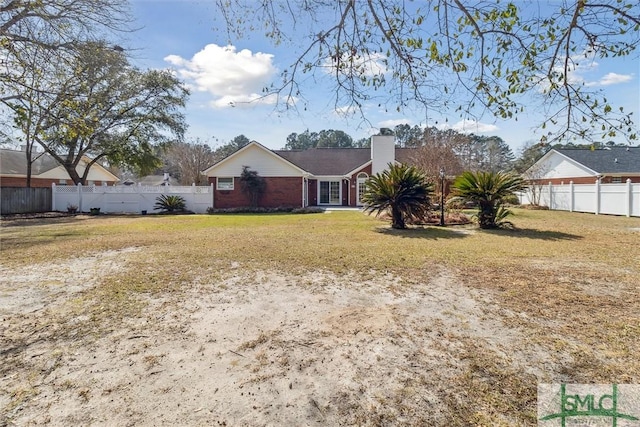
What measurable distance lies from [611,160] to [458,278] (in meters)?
28.8

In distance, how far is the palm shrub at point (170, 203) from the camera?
72.9ft

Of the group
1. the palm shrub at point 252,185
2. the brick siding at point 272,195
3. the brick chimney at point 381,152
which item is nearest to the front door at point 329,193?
the brick chimney at point 381,152

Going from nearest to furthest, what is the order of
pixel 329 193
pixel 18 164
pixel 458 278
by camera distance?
pixel 458 278
pixel 329 193
pixel 18 164

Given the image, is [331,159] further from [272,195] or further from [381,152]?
[272,195]

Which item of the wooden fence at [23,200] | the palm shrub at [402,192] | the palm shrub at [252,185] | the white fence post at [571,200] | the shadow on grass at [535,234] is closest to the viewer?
the shadow on grass at [535,234]

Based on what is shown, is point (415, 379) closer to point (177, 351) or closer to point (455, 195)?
point (177, 351)

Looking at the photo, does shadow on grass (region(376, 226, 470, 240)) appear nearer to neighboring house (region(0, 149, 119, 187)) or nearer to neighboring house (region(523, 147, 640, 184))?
neighboring house (region(523, 147, 640, 184))

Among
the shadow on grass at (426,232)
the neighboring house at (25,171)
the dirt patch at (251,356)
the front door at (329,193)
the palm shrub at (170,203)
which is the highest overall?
the neighboring house at (25,171)

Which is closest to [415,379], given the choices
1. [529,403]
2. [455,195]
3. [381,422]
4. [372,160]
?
[381,422]

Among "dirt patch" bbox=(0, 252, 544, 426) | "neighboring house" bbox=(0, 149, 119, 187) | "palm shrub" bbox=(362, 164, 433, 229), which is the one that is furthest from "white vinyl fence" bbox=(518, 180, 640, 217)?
"neighboring house" bbox=(0, 149, 119, 187)

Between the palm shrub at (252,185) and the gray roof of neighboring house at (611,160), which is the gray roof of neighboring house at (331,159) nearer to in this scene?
the palm shrub at (252,185)

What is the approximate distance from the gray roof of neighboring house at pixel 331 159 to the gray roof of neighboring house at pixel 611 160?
12944 mm

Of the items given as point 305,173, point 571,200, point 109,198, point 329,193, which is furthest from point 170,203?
point 571,200

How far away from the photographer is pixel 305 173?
24375 mm
